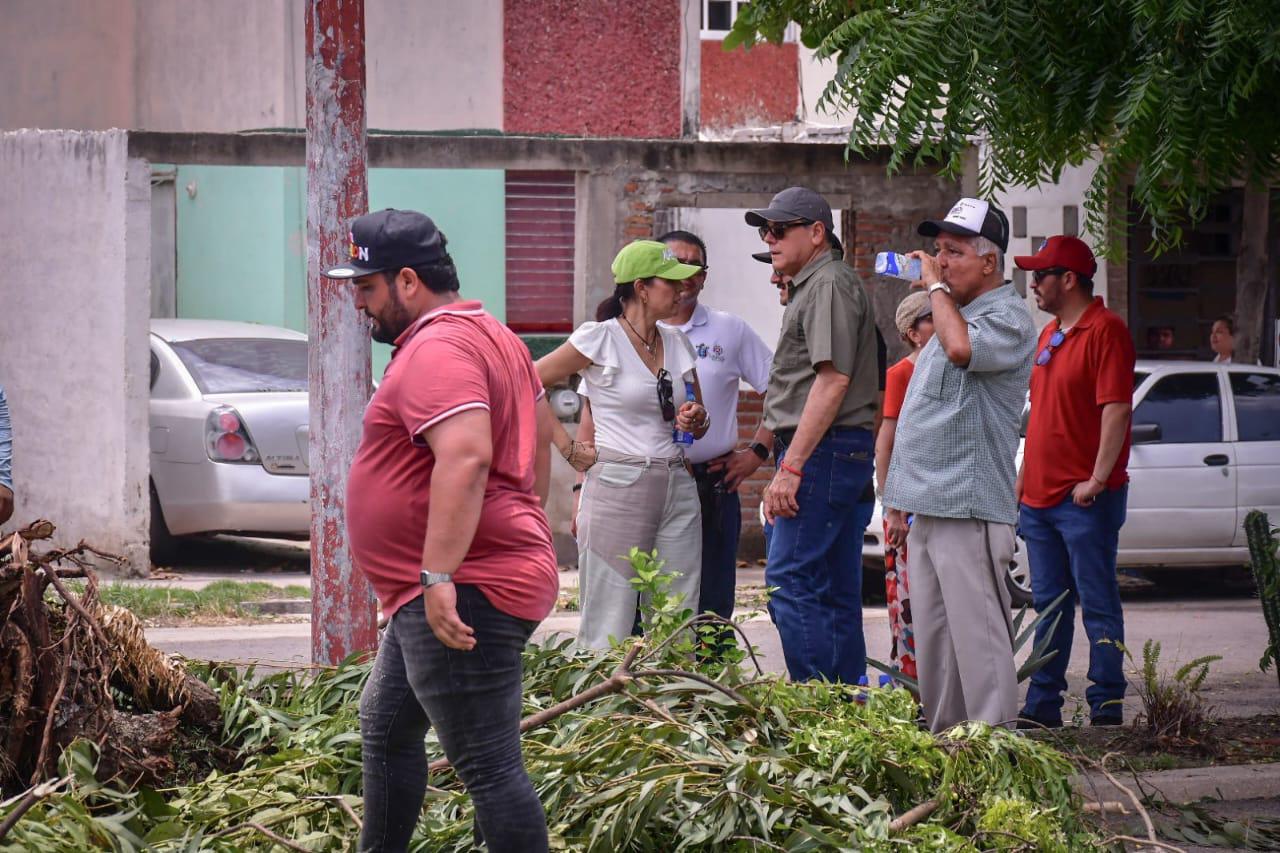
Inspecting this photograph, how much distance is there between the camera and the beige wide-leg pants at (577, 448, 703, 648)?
6.73 m

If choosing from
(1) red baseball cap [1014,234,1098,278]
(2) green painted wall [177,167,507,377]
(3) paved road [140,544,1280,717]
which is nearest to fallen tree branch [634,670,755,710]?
(3) paved road [140,544,1280,717]

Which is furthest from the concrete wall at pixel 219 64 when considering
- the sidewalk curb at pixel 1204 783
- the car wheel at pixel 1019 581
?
the sidewalk curb at pixel 1204 783

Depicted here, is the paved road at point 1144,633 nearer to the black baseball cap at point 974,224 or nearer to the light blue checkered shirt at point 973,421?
the light blue checkered shirt at point 973,421

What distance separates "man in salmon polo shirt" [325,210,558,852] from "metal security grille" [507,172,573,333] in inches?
536

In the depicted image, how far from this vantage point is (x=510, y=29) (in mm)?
18953

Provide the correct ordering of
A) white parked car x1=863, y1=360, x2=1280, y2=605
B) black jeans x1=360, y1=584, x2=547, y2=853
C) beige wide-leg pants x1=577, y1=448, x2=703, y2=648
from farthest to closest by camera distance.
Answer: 1. white parked car x1=863, y1=360, x2=1280, y2=605
2. beige wide-leg pants x1=577, y1=448, x2=703, y2=648
3. black jeans x1=360, y1=584, x2=547, y2=853

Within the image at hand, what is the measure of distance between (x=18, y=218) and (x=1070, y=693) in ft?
26.2

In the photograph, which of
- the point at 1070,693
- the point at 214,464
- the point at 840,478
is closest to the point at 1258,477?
the point at 1070,693

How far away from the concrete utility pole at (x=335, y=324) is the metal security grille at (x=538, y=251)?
36.6ft

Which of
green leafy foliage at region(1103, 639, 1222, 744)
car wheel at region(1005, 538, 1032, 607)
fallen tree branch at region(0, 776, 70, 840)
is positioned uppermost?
fallen tree branch at region(0, 776, 70, 840)

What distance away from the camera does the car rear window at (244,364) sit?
42.9 ft

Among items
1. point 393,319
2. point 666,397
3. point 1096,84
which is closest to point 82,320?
point 666,397

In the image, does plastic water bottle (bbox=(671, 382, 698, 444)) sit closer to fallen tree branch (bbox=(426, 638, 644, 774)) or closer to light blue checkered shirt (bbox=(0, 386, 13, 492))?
fallen tree branch (bbox=(426, 638, 644, 774))

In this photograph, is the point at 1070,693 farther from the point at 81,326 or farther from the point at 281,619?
the point at 81,326
